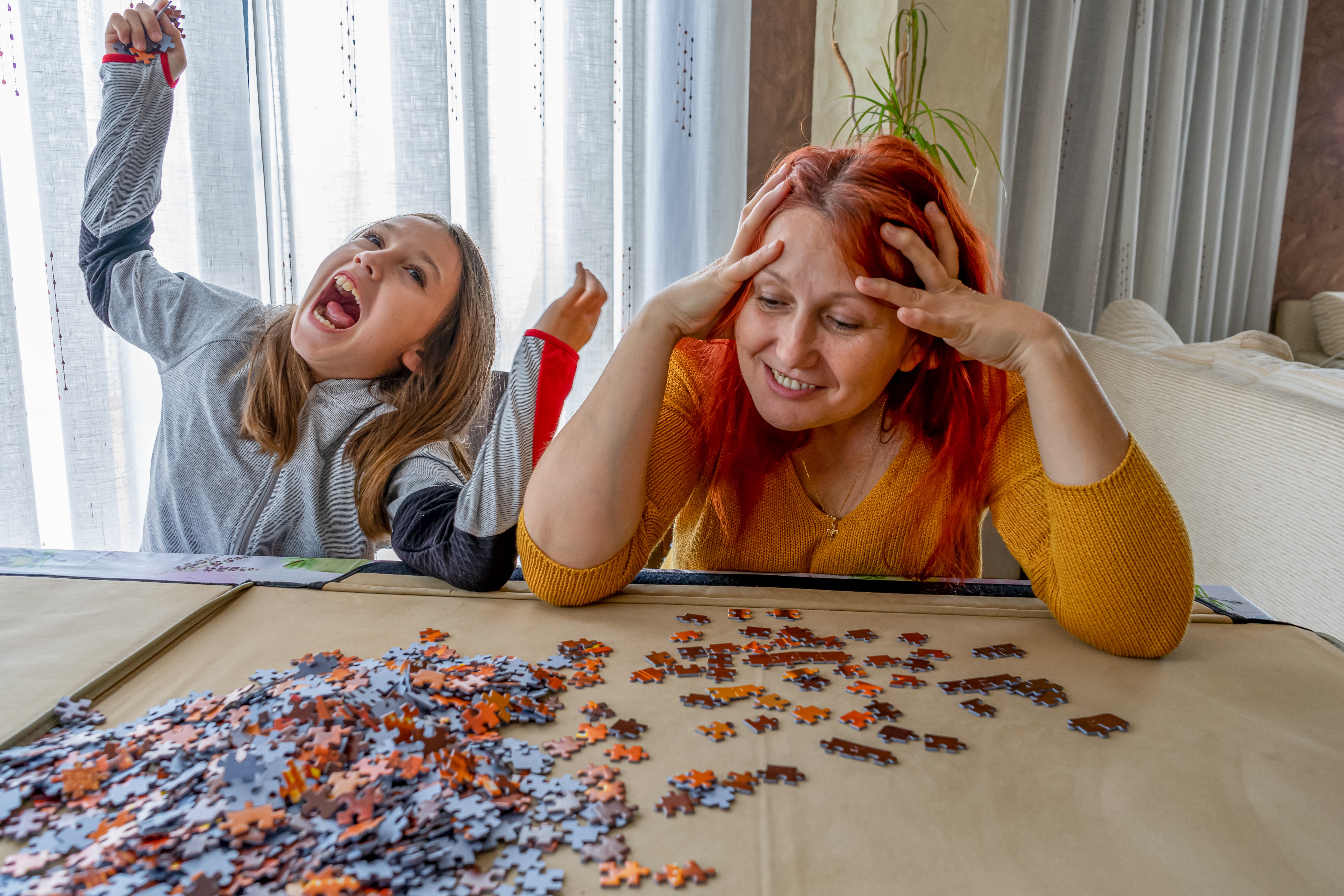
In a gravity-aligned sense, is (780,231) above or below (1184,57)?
below

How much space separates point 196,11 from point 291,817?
2.17m

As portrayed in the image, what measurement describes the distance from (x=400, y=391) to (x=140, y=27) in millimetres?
884

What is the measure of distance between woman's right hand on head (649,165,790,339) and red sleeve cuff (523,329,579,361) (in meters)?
0.25

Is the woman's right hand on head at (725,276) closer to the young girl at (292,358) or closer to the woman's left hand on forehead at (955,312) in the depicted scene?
the woman's left hand on forehead at (955,312)

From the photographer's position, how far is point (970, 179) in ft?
9.11

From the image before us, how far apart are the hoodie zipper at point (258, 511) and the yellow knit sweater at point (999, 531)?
662 millimetres

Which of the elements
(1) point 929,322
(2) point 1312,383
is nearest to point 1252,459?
(2) point 1312,383

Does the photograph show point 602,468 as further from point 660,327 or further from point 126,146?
point 126,146

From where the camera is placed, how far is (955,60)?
106 inches

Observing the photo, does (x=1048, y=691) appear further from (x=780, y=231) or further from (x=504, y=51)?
(x=504, y=51)

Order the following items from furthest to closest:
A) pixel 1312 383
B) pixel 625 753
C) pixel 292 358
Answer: pixel 1312 383, pixel 292 358, pixel 625 753

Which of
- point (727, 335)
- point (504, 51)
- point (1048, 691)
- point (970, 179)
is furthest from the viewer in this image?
point (970, 179)

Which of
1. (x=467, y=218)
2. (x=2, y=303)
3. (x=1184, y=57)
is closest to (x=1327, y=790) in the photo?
(x=467, y=218)

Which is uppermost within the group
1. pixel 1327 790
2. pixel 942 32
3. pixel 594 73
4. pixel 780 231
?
pixel 942 32
